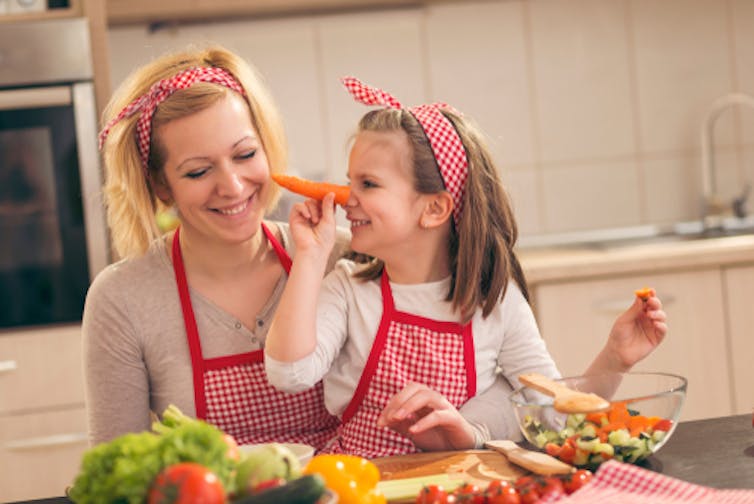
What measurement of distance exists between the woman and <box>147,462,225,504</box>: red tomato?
744 mm

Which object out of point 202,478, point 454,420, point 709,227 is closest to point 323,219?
point 454,420

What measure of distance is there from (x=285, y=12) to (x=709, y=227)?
1.57 m

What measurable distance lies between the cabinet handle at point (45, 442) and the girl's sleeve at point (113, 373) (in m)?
1.08

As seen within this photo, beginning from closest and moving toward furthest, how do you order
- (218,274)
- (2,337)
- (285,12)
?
(218,274) → (2,337) → (285,12)

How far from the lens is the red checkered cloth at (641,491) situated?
3.76ft

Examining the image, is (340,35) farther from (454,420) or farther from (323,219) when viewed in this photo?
(454,420)

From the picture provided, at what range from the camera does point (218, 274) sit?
182 cm

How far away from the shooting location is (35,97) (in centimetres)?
273

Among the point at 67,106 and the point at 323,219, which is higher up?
the point at 67,106

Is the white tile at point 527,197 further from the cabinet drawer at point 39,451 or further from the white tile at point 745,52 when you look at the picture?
the cabinet drawer at point 39,451

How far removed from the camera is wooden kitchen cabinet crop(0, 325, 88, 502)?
2754 millimetres

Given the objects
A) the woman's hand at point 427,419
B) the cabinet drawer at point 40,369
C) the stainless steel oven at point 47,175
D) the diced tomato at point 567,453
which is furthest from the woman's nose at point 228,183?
the cabinet drawer at point 40,369

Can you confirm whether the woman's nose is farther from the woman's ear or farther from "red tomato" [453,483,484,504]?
"red tomato" [453,483,484,504]

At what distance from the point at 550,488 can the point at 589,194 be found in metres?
2.43
